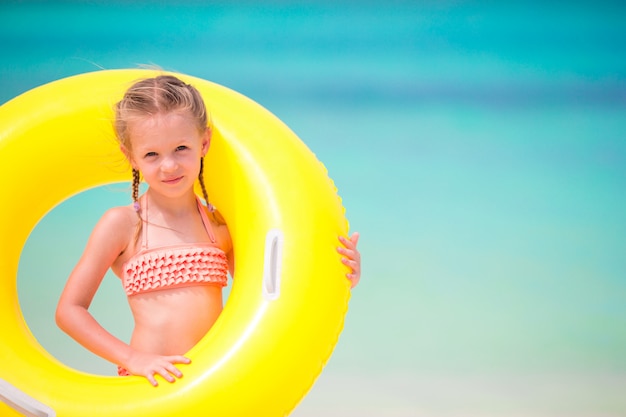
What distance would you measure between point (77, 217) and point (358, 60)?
1.51 meters

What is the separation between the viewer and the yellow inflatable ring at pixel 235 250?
1671mm

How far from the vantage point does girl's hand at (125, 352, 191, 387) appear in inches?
66.6

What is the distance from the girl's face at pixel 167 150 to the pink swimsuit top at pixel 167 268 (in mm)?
129

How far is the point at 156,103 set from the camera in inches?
68.8

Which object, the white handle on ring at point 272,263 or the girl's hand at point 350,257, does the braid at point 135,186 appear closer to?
the white handle on ring at point 272,263

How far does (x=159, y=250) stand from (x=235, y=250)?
0.17 m

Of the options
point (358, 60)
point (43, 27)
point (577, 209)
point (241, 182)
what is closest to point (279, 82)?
point (358, 60)

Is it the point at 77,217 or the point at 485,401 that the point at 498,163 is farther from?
the point at 77,217

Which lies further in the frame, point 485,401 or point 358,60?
point 358,60

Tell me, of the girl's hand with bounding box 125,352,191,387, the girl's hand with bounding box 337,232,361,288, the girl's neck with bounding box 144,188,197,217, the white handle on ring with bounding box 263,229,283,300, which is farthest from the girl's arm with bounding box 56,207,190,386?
the girl's hand with bounding box 337,232,361,288

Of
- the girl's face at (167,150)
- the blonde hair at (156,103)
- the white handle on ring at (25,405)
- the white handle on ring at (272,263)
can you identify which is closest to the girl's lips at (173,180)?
the girl's face at (167,150)

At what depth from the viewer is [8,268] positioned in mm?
1842

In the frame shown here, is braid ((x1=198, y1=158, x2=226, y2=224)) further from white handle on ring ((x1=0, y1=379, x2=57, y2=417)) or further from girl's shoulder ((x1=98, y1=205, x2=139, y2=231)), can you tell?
white handle on ring ((x1=0, y1=379, x2=57, y2=417))

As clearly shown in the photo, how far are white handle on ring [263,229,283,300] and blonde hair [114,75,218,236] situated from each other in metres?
0.27
